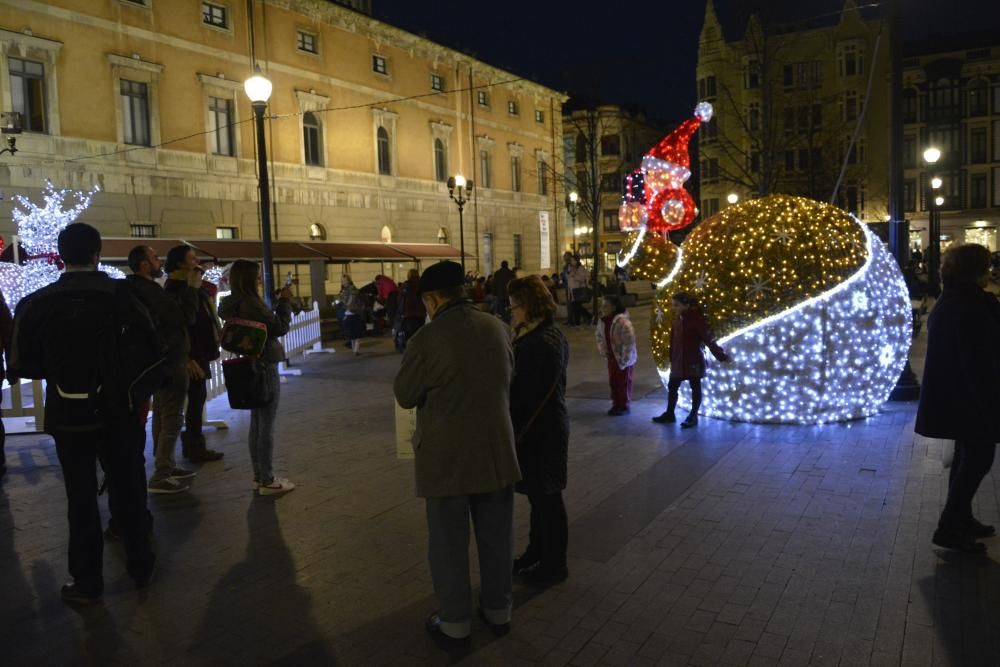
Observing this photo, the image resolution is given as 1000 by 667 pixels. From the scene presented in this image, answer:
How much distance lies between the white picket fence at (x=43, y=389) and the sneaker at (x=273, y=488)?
84.9 inches

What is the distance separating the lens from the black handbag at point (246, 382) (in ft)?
18.8

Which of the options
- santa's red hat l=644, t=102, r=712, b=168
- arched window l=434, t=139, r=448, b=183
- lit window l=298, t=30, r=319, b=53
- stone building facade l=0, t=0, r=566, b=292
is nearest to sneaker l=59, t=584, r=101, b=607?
santa's red hat l=644, t=102, r=712, b=168

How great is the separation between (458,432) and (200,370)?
4228 mm

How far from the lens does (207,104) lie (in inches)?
1032

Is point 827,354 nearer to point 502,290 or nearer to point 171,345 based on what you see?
point 171,345

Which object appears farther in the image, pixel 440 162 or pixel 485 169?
pixel 485 169

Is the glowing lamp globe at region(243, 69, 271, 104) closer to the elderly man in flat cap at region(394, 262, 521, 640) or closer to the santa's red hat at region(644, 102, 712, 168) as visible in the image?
the santa's red hat at region(644, 102, 712, 168)

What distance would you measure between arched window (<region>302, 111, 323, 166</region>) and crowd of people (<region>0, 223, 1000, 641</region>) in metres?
26.5

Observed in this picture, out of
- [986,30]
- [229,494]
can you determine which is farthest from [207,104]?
[986,30]

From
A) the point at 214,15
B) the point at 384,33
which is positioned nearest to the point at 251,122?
the point at 214,15

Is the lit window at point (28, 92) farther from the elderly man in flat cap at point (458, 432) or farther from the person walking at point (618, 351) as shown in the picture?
the elderly man in flat cap at point (458, 432)

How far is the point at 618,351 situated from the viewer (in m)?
9.05

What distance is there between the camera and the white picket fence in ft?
27.3

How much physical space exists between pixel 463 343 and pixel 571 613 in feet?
5.20
